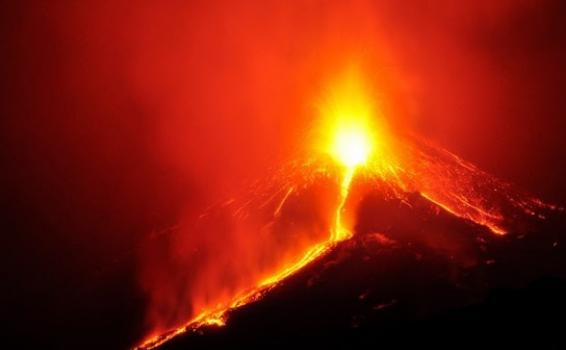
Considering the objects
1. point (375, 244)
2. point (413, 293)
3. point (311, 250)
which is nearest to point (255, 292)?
point (311, 250)

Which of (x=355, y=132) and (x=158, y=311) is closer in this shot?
(x=158, y=311)

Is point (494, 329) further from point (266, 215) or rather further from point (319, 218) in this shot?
point (266, 215)

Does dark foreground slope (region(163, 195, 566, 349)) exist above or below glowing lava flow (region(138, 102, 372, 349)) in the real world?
below

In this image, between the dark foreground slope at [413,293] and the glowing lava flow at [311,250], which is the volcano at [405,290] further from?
the glowing lava flow at [311,250]

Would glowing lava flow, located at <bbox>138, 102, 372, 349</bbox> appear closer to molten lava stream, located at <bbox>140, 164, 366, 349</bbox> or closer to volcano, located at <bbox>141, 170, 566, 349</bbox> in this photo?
molten lava stream, located at <bbox>140, 164, 366, 349</bbox>

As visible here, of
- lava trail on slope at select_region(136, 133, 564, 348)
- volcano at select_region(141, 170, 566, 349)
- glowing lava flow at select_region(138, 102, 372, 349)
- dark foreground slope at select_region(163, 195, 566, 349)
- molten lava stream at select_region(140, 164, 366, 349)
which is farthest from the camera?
glowing lava flow at select_region(138, 102, 372, 349)

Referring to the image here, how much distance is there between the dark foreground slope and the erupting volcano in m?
0.20

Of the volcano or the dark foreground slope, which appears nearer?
the dark foreground slope

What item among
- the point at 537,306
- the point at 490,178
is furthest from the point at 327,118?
the point at 537,306

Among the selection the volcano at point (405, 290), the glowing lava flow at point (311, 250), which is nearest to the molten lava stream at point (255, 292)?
the glowing lava flow at point (311, 250)

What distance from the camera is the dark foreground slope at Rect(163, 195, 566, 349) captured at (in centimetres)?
1197

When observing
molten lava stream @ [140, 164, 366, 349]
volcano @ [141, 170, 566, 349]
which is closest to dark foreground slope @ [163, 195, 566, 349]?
volcano @ [141, 170, 566, 349]

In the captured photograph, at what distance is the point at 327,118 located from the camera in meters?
31.0

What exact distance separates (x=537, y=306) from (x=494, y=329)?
105 cm
